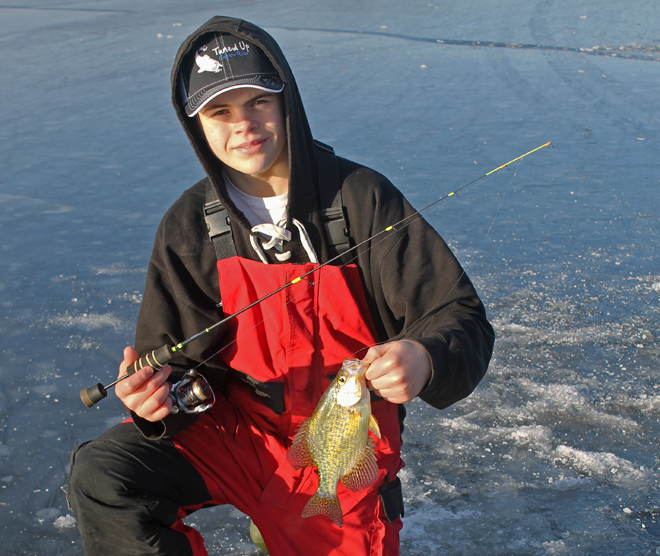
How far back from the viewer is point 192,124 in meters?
2.37

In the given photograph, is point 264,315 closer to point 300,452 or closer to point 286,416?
point 286,416

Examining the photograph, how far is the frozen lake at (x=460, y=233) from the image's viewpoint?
2.44m

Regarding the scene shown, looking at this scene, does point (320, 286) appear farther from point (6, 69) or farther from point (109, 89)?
point (6, 69)

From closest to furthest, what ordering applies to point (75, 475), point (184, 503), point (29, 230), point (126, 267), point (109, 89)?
point (75, 475) < point (184, 503) < point (126, 267) < point (29, 230) < point (109, 89)

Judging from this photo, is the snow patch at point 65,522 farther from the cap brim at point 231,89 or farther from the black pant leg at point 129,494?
the cap brim at point 231,89

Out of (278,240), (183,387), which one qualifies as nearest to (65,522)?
(183,387)

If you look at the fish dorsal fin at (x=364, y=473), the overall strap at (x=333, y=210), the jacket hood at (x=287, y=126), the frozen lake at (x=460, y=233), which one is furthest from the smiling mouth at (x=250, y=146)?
the frozen lake at (x=460, y=233)

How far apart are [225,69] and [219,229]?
0.58 m

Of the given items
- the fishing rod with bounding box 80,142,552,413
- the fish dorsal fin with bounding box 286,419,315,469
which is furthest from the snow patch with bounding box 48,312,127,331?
the fish dorsal fin with bounding box 286,419,315,469

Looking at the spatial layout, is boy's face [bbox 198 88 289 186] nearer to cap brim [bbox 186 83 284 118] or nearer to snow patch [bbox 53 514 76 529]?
cap brim [bbox 186 83 284 118]

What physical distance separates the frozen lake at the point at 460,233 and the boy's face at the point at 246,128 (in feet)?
4.74

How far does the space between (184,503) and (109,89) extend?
22.9 feet

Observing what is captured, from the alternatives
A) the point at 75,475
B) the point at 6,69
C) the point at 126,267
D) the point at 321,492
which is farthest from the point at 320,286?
the point at 6,69

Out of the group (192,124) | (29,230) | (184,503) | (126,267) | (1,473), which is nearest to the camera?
(184,503)
